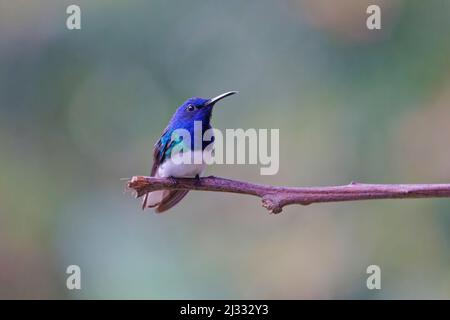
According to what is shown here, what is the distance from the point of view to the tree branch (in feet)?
7.35

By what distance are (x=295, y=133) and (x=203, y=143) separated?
2.98m

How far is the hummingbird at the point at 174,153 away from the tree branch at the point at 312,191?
17.7 inches

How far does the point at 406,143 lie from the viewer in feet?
19.4

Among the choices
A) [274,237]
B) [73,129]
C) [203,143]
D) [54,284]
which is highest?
[73,129]

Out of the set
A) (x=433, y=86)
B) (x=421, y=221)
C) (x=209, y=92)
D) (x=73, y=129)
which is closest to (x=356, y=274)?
→ (x=421, y=221)

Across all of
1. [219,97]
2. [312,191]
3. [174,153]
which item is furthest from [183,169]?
[312,191]

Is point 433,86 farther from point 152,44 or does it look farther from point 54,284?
point 54,284

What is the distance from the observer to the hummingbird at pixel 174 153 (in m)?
3.16

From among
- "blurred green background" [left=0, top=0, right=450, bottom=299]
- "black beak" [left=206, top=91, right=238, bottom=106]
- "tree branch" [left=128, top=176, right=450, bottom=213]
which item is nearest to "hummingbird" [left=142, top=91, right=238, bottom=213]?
"black beak" [left=206, top=91, right=238, bottom=106]

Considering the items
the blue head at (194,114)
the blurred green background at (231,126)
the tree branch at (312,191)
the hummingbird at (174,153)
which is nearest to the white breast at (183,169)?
the hummingbird at (174,153)

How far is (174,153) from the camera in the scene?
3258 mm

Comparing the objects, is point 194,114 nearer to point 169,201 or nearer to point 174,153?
point 174,153

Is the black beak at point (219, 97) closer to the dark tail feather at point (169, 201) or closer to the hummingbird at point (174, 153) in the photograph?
the hummingbird at point (174, 153)
